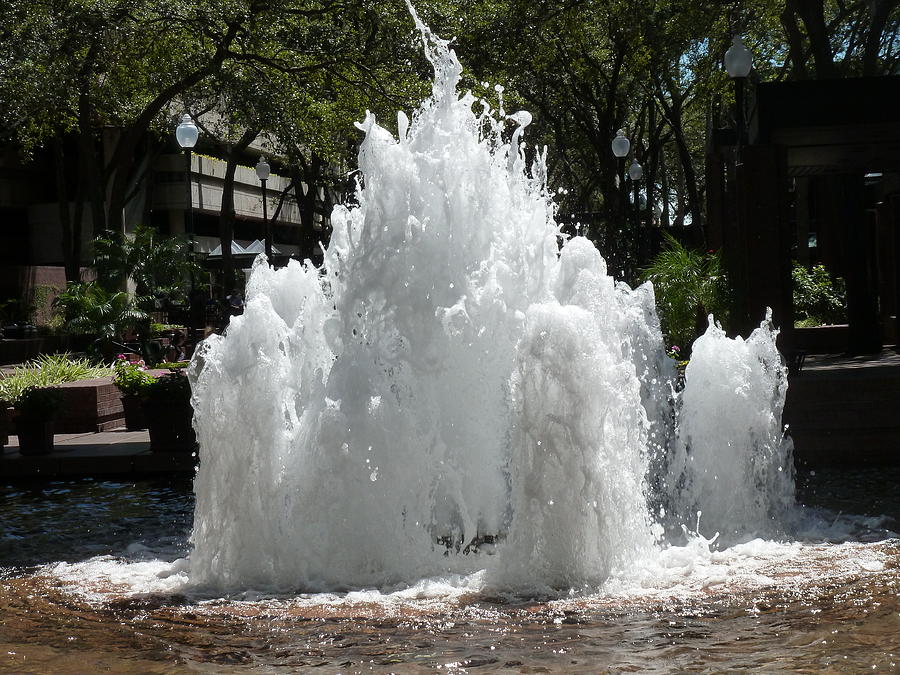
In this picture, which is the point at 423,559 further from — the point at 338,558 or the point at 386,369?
the point at 386,369

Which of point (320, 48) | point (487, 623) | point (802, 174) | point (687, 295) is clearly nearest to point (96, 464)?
point (487, 623)

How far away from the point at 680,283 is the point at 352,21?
8023 mm

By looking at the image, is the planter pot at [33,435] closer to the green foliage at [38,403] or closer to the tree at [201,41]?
the green foliage at [38,403]

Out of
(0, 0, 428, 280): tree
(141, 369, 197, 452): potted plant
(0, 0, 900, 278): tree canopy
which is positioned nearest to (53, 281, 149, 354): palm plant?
(0, 0, 900, 278): tree canopy

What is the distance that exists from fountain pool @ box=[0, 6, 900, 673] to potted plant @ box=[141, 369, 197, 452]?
7.57 feet

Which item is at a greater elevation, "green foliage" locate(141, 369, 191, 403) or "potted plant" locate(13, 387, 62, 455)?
→ "green foliage" locate(141, 369, 191, 403)

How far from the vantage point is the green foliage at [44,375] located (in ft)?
41.5

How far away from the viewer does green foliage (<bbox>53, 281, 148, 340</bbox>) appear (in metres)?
21.0

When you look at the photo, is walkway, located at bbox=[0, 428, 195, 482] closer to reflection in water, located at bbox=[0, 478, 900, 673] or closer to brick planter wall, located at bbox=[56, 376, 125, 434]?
brick planter wall, located at bbox=[56, 376, 125, 434]

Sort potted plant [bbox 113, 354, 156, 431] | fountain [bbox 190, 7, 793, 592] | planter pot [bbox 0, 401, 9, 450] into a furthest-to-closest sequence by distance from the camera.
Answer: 1. planter pot [bbox 0, 401, 9, 450]
2. potted plant [bbox 113, 354, 156, 431]
3. fountain [bbox 190, 7, 793, 592]

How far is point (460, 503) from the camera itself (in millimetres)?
7188

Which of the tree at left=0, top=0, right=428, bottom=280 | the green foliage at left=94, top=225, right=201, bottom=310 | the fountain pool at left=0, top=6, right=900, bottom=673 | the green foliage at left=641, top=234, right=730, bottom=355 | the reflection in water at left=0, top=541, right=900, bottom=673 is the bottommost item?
the reflection in water at left=0, top=541, right=900, bottom=673

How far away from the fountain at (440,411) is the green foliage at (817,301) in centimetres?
1451

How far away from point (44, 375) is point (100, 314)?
7.38 meters
